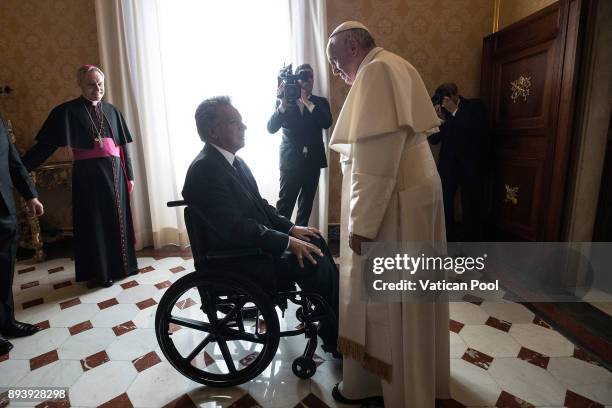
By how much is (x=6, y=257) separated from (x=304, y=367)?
1.65m

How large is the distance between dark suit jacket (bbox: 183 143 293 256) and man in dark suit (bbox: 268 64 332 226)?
4.32 ft

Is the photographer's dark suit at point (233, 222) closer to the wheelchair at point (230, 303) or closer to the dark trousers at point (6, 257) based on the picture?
the wheelchair at point (230, 303)

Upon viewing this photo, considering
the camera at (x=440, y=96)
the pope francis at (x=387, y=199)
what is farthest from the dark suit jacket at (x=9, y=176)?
the camera at (x=440, y=96)

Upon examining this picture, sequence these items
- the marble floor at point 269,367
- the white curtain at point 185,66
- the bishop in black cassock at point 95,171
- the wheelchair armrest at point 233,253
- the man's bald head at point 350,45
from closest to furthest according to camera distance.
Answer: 1. the man's bald head at point 350,45
2. the wheelchair armrest at point 233,253
3. the marble floor at point 269,367
4. the bishop in black cassock at point 95,171
5. the white curtain at point 185,66

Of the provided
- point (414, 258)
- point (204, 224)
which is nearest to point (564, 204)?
point (414, 258)

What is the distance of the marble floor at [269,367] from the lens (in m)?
1.41

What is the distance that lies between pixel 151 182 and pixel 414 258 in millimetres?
2789

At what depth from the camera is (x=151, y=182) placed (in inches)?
126

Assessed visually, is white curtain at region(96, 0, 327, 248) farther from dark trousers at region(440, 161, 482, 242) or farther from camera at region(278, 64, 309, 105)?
dark trousers at region(440, 161, 482, 242)

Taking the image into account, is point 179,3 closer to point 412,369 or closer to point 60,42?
point 60,42

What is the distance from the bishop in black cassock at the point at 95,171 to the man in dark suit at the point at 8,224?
1.26ft

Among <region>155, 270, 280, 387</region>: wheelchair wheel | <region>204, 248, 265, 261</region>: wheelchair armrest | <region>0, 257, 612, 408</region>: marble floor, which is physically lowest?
<region>0, 257, 612, 408</region>: marble floor

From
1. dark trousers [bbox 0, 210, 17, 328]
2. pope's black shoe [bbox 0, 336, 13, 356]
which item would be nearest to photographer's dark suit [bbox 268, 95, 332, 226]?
dark trousers [bbox 0, 210, 17, 328]

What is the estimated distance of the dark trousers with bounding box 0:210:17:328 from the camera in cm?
173
